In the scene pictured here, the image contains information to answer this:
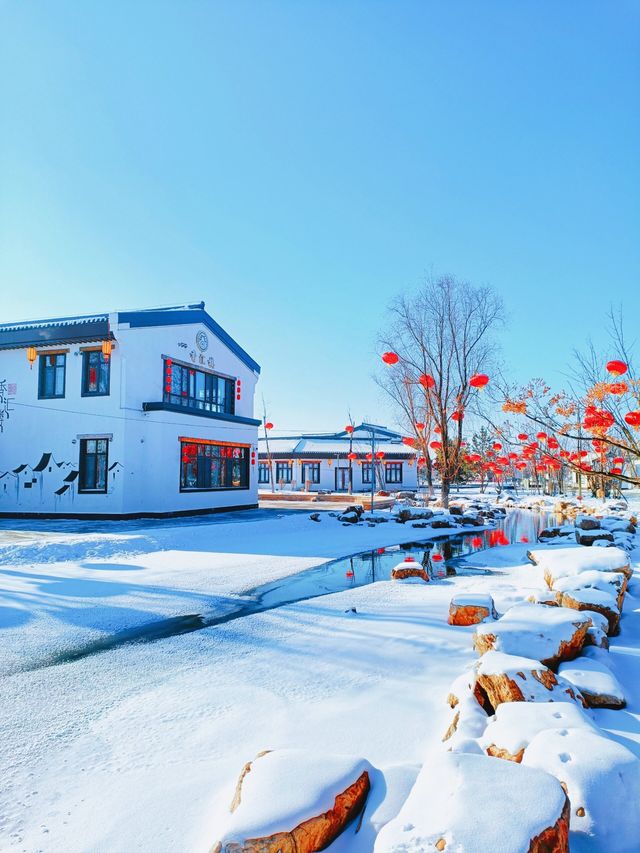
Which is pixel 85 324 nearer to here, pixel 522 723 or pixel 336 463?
pixel 522 723

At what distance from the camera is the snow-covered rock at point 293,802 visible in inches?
78.4

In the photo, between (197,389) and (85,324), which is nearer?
(85,324)

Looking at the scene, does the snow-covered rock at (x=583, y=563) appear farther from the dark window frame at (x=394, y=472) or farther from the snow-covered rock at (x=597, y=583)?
the dark window frame at (x=394, y=472)

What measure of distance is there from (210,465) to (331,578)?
1186 cm

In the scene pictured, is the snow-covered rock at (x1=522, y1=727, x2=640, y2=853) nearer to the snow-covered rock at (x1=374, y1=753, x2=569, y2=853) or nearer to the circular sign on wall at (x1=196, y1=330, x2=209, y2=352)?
the snow-covered rock at (x1=374, y1=753, x2=569, y2=853)

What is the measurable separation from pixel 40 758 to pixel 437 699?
257 centimetres

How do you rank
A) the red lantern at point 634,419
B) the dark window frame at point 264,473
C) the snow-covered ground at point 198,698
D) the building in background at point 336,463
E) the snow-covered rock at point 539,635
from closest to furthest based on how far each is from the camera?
the snow-covered ground at point 198,698 < the snow-covered rock at point 539,635 < the red lantern at point 634,419 < the building in background at point 336,463 < the dark window frame at point 264,473

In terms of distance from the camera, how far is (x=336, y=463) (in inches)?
1499

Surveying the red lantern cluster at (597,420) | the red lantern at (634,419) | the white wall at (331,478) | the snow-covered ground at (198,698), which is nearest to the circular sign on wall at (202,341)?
the snow-covered ground at (198,698)

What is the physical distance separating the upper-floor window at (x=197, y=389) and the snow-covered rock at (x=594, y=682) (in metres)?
15.8

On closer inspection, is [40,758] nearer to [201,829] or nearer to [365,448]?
[201,829]

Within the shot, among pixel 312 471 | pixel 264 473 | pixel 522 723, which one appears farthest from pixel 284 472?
pixel 522 723

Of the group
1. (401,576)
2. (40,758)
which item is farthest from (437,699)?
(401,576)

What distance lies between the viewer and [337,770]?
7.87 feet
